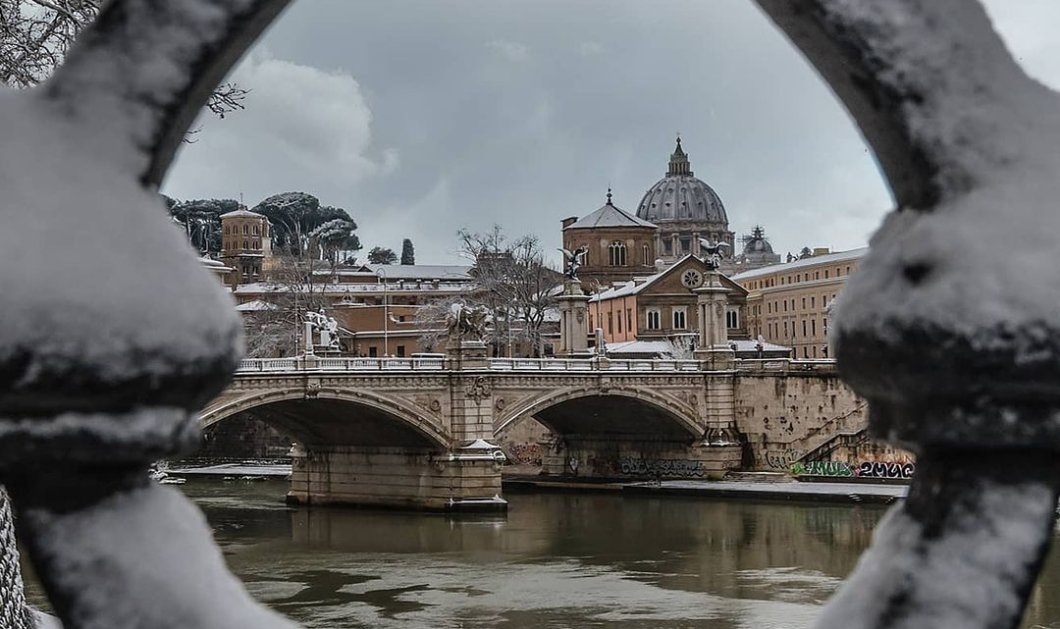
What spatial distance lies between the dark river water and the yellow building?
3044 cm

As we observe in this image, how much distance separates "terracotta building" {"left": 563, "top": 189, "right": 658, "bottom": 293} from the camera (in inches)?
2849

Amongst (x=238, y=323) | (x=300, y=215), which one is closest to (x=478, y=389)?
(x=238, y=323)

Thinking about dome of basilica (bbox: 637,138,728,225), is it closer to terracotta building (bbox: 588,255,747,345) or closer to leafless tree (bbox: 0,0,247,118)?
terracotta building (bbox: 588,255,747,345)

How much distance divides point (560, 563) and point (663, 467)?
13.5 meters

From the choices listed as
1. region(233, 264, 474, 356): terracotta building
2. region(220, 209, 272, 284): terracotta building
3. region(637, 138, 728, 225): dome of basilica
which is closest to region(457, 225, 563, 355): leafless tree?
region(233, 264, 474, 356): terracotta building

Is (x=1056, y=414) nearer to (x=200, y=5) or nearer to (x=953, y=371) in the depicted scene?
(x=953, y=371)

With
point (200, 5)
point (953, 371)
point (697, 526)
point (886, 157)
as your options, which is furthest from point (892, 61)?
point (697, 526)

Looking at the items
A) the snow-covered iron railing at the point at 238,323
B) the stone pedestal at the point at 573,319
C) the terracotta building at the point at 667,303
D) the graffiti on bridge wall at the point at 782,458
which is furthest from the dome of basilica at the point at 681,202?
the snow-covered iron railing at the point at 238,323

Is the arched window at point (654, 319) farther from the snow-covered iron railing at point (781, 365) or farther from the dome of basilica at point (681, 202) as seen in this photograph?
the dome of basilica at point (681, 202)

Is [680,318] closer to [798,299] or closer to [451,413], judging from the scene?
[798,299]

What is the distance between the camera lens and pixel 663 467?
37562 mm

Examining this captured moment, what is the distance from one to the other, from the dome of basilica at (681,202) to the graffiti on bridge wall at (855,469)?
62.4 meters

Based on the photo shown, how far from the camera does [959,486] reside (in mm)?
1588

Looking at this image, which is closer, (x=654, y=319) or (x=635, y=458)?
(x=635, y=458)
